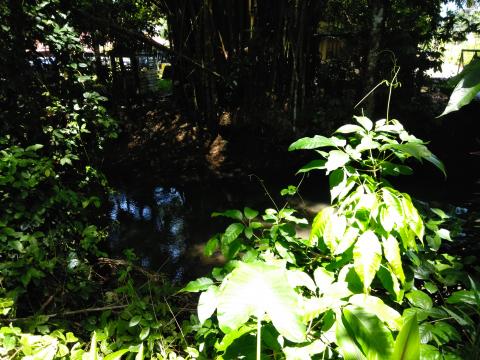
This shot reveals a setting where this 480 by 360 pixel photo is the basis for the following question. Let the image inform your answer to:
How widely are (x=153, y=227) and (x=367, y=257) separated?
3.71 m

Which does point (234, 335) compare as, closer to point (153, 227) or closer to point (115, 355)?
point (115, 355)

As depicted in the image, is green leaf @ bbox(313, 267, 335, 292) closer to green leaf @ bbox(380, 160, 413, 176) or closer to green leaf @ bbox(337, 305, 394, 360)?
green leaf @ bbox(337, 305, 394, 360)

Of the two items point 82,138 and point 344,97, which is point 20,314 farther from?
point 344,97

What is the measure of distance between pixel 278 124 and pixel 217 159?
135 centimetres

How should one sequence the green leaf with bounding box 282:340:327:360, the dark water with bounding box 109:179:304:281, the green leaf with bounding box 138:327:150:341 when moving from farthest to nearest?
the dark water with bounding box 109:179:304:281, the green leaf with bounding box 138:327:150:341, the green leaf with bounding box 282:340:327:360

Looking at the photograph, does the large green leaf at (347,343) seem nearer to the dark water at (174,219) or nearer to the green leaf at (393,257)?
the green leaf at (393,257)

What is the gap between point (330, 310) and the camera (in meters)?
0.72

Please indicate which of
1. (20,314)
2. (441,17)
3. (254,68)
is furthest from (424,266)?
(441,17)

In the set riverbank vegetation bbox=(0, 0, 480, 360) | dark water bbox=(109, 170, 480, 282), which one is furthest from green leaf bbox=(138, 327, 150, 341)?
dark water bbox=(109, 170, 480, 282)

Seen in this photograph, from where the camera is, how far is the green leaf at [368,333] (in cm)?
58

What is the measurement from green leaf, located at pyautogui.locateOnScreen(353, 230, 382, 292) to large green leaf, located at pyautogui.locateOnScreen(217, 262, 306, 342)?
0.67 ft

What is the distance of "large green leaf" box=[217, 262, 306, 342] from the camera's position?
0.55 metres

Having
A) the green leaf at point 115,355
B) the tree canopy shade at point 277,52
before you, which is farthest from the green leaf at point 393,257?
the tree canopy shade at point 277,52

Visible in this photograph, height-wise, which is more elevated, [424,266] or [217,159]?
[424,266]
